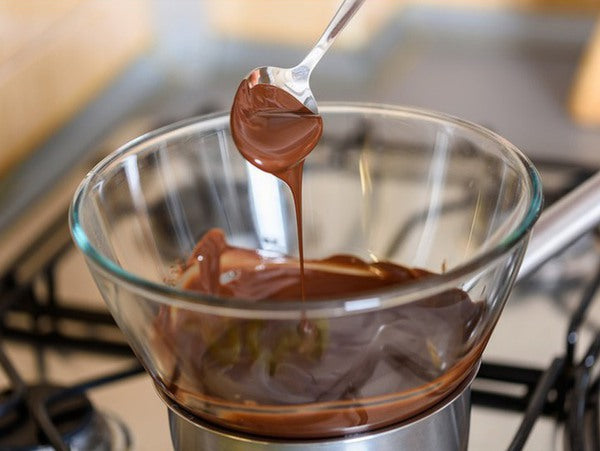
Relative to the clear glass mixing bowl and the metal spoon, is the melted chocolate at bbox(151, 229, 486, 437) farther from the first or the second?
the metal spoon

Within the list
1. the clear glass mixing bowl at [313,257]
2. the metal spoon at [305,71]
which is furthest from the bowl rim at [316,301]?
the metal spoon at [305,71]

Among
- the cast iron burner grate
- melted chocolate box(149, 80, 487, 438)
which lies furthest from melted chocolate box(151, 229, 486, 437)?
the cast iron burner grate

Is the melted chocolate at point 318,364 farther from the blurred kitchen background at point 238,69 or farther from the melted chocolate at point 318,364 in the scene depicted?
the blurred kitchen background at point 238,69

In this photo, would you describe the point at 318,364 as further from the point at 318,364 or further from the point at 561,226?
the point at 561,226

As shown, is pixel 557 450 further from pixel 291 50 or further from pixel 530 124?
pixel 291 50

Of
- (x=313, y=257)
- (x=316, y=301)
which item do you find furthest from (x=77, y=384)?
(x=316, y=301)

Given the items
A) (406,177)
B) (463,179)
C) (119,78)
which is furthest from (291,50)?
(463,179)
